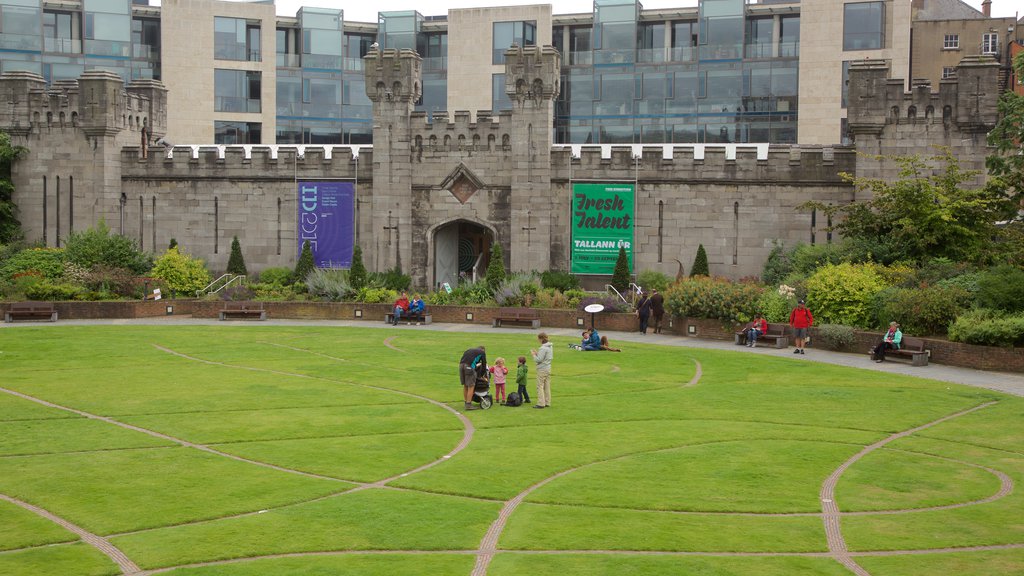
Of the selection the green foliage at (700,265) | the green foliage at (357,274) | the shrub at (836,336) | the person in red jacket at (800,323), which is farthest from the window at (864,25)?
the person in red jacket at (800,323)

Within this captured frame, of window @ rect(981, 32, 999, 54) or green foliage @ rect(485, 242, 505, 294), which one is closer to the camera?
green foliage @ rect(485, 242, 505, 294)

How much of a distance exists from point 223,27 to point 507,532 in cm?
6158

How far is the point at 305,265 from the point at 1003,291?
28.0 m

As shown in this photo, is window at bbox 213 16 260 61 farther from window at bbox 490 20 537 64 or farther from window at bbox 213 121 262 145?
window at bbox 490 20 537 64

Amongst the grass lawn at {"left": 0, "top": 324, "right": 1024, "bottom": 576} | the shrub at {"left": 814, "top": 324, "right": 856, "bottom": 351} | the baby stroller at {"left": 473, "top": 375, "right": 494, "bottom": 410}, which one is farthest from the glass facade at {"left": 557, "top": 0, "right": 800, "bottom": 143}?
the baby stroller at {"left": 473, "top": 375, "right": 494, "bottom": 410}

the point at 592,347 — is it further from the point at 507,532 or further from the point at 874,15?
the point at 874,15

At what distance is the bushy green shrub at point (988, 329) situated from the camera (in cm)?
2842

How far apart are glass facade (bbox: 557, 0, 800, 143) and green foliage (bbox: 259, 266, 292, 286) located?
2518cm

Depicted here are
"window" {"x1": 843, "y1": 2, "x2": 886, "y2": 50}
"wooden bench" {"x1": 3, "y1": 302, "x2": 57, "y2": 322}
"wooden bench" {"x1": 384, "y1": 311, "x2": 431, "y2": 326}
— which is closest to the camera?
"wooden bench" {"x1": 3, "y1": 302, "x2": 57, "y2": 322}

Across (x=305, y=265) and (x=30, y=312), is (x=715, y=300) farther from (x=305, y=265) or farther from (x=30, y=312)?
(x=30, y=312)

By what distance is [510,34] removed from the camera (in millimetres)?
68250

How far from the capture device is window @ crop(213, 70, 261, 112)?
69.7m

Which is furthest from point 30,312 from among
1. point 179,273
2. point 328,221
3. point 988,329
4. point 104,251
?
point 988,329

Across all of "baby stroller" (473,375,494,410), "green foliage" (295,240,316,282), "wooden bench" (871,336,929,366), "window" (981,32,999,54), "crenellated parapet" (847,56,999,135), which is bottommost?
"baby stroller" (473,375,494,410)
